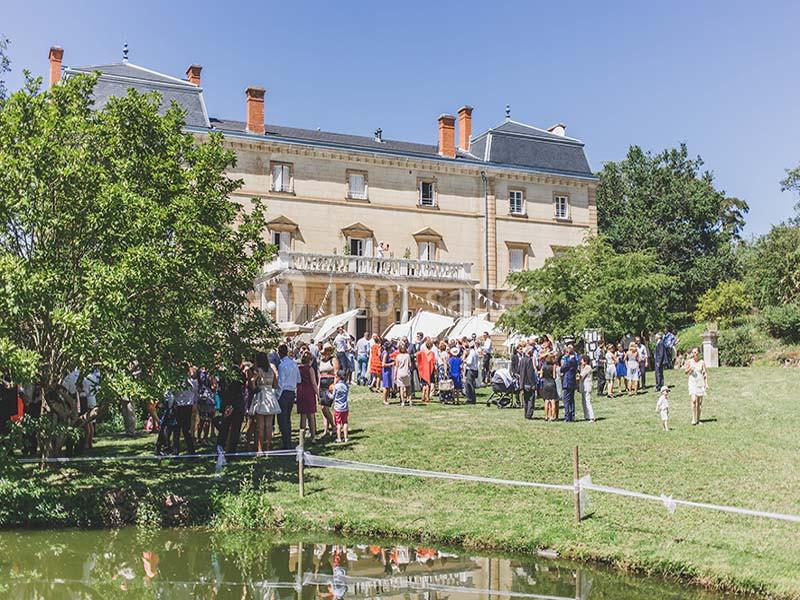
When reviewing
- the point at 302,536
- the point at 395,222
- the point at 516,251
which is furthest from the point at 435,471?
the point at 516,251

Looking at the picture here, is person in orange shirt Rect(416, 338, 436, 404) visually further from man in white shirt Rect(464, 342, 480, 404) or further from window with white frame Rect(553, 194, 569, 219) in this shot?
window with white frame Rect(553, 194, 569, 219)

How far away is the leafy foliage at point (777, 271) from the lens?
112 feet

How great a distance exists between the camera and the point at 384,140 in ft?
140

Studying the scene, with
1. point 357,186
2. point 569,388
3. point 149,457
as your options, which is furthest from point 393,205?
point 149,457

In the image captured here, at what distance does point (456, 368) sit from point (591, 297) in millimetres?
8531

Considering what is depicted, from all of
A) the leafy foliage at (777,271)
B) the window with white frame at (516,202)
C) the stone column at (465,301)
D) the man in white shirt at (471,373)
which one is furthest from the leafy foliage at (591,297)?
the window with white frame at (516,202)

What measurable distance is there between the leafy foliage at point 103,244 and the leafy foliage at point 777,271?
26.9m

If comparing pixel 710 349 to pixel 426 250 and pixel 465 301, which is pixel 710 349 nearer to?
pixel 465 301

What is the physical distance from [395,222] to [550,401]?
71.0 feet

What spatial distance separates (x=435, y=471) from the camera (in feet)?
44.7

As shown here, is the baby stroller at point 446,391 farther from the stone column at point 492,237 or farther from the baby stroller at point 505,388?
the stone column at point 492,237

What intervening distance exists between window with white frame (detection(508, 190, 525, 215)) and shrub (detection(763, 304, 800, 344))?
13943 millimetres

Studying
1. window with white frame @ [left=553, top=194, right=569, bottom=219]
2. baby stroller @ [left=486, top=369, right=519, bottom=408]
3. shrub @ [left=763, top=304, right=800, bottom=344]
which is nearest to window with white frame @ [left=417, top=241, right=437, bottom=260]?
window with white frame @ [left=553, top=194, right=569, bottom=219]

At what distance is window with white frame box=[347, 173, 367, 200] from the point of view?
3841cm
